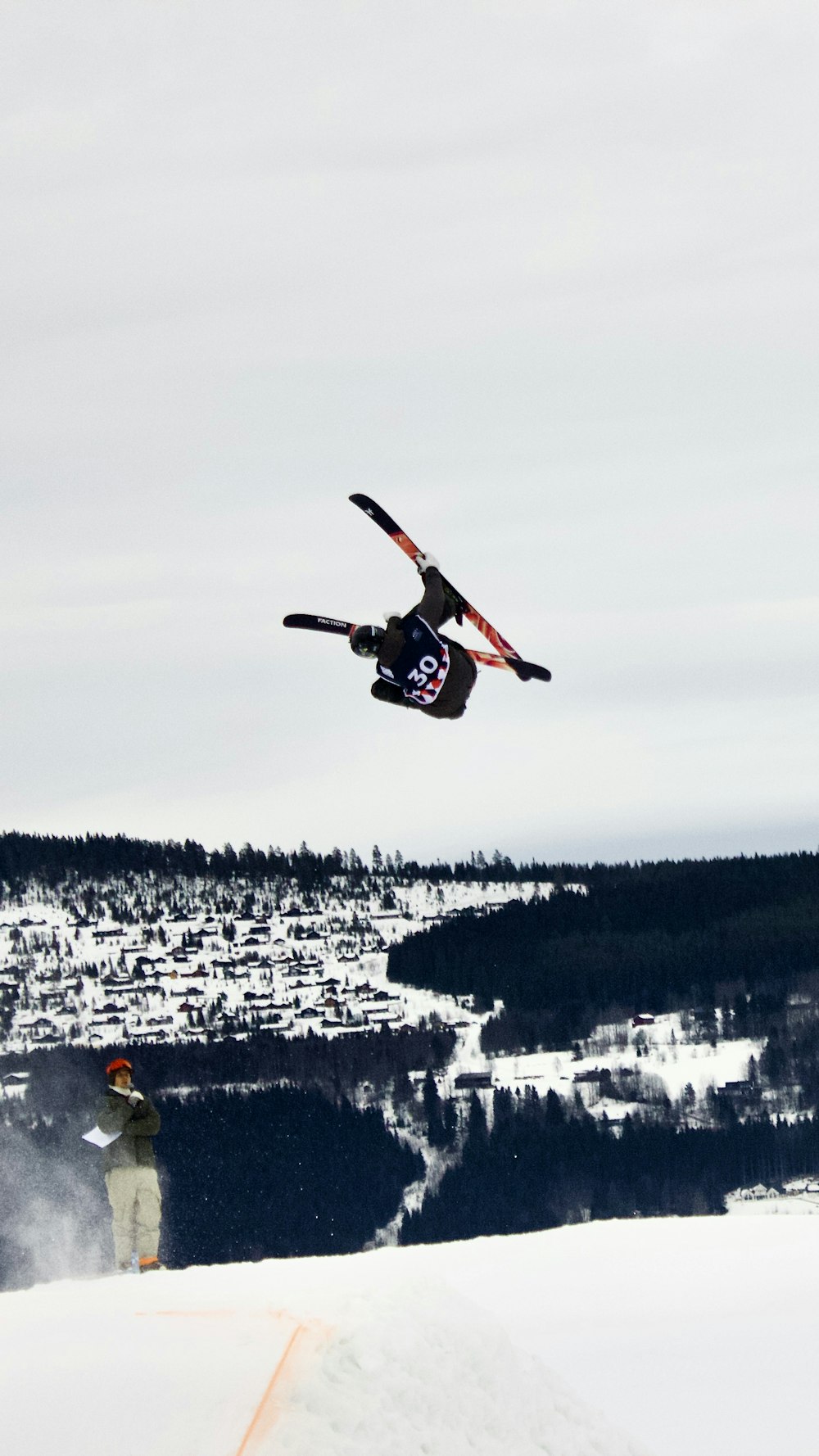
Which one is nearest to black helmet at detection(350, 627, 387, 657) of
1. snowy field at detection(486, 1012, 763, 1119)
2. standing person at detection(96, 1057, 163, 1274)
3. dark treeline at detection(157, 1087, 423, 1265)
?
standing person at detection(96, 1057, 163, 1274)

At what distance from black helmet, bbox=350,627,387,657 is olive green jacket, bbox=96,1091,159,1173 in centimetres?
579

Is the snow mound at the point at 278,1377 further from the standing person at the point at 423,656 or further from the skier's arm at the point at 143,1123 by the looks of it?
the standing person at the point at 423,656

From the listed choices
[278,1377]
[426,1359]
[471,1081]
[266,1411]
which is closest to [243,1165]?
[471,1081]

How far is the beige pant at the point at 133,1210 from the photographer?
19.3 m

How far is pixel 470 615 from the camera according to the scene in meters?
18.7

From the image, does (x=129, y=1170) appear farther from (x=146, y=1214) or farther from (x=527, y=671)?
(x=527, y=671)

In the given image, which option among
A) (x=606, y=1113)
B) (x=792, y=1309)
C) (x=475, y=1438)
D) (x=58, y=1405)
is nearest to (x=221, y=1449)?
(x=58, y=1405)

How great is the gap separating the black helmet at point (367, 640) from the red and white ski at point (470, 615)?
2.97 feet

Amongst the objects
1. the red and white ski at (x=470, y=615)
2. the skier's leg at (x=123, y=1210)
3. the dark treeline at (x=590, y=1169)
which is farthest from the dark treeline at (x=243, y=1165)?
the red and white ski at (x=470, y=615)

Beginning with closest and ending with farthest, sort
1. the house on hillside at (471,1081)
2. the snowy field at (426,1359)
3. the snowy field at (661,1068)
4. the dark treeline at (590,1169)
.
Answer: the snowy field at (426,1359) → the dark treeline at (590,1169) → the snowy field at (661,1068) → the house on hillside at (471,1081)

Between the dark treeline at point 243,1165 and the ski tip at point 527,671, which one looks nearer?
the ski tip at point 527,671

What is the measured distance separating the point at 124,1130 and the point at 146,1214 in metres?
1.04

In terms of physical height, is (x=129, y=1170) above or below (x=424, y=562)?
below

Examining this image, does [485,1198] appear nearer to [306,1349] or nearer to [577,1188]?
[577,1188]
